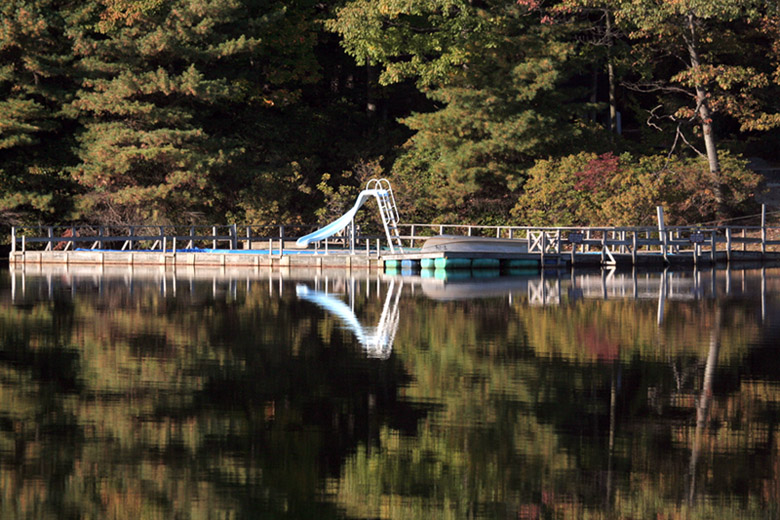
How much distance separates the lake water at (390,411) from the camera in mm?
9031

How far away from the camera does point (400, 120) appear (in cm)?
4547

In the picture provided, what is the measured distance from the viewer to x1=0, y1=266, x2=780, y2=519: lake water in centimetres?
903

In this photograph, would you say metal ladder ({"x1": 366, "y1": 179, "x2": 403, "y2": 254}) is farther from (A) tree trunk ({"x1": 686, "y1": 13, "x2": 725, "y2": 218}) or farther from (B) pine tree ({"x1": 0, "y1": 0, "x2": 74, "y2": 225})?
(B) pine tree ({"x1": 0, "y1": 0, "x2": 74, "y2": 225})

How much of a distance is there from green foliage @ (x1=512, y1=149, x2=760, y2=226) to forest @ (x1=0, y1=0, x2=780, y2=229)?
70mm

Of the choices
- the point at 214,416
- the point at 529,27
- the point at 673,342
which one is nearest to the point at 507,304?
the point at 673,342

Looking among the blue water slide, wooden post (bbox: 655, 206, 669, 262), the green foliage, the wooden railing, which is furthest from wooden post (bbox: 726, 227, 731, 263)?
the blue water slide

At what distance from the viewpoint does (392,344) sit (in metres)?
17.4

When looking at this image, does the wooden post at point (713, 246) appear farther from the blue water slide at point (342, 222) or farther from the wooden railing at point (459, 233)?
the blue water slide at point (342, 222)

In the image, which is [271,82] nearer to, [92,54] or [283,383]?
[92,54]

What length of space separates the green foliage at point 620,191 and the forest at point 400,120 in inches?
2.8

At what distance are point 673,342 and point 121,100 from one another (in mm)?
28192

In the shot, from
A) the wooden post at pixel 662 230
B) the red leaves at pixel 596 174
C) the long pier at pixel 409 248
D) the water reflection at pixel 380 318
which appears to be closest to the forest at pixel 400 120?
the red leaves at pixel 596 174

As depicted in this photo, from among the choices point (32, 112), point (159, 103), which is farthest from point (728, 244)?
point (32, 112)

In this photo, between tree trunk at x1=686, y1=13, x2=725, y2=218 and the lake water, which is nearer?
the lake water
